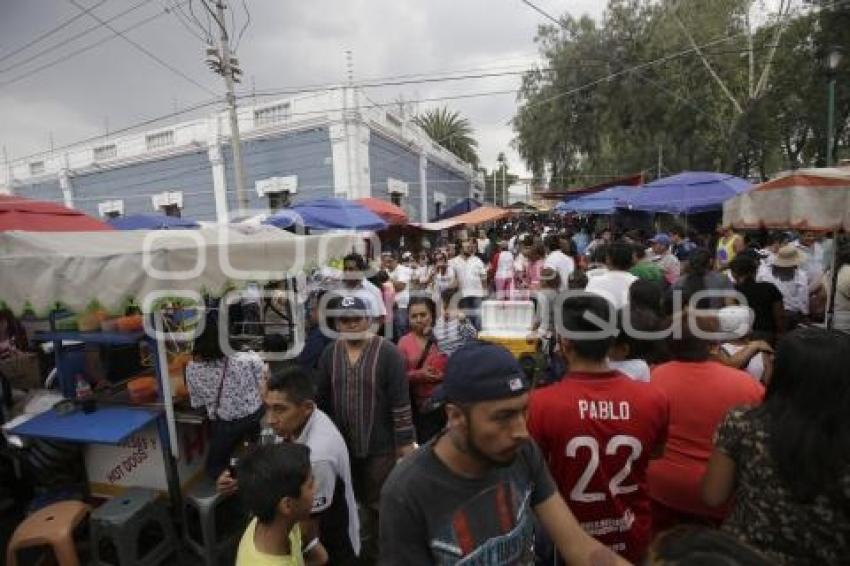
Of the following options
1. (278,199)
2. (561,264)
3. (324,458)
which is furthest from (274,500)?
(278,199)

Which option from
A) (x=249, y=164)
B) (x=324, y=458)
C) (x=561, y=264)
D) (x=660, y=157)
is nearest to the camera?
(x=324, y=458)

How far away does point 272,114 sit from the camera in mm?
15188

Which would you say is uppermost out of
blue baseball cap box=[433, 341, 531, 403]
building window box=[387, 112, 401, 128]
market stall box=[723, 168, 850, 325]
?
building window box=[387, 112, 401, 128]

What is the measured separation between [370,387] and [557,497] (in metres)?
1.75

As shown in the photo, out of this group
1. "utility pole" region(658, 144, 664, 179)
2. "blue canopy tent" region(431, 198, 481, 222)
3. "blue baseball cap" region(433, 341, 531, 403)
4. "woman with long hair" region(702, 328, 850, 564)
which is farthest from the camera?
"utility pole" region(658, 144, 664, 179)

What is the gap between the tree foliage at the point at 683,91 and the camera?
1673 centimetres

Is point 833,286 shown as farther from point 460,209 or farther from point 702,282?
point 460,209

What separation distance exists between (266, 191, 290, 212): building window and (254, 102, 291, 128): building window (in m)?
2.17

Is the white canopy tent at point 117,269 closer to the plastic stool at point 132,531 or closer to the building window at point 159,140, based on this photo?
the plastic stool at point 132,531

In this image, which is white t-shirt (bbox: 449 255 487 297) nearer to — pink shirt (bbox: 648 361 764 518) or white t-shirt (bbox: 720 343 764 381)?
white t-shirt (bbox: 720 343 764 381)

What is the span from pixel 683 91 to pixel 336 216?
18528 mm

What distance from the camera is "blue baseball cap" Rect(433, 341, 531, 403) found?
140cm

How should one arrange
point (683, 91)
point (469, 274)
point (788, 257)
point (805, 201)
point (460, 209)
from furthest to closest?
point (683, 91) → point (460, 209) → point (469, 274) → point (788, 257) → point (805, 201)

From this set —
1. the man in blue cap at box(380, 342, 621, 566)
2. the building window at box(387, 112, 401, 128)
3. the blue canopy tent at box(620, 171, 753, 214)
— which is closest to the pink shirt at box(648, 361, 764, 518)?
the man in blue cap at box(380, 342, 621, 566)
